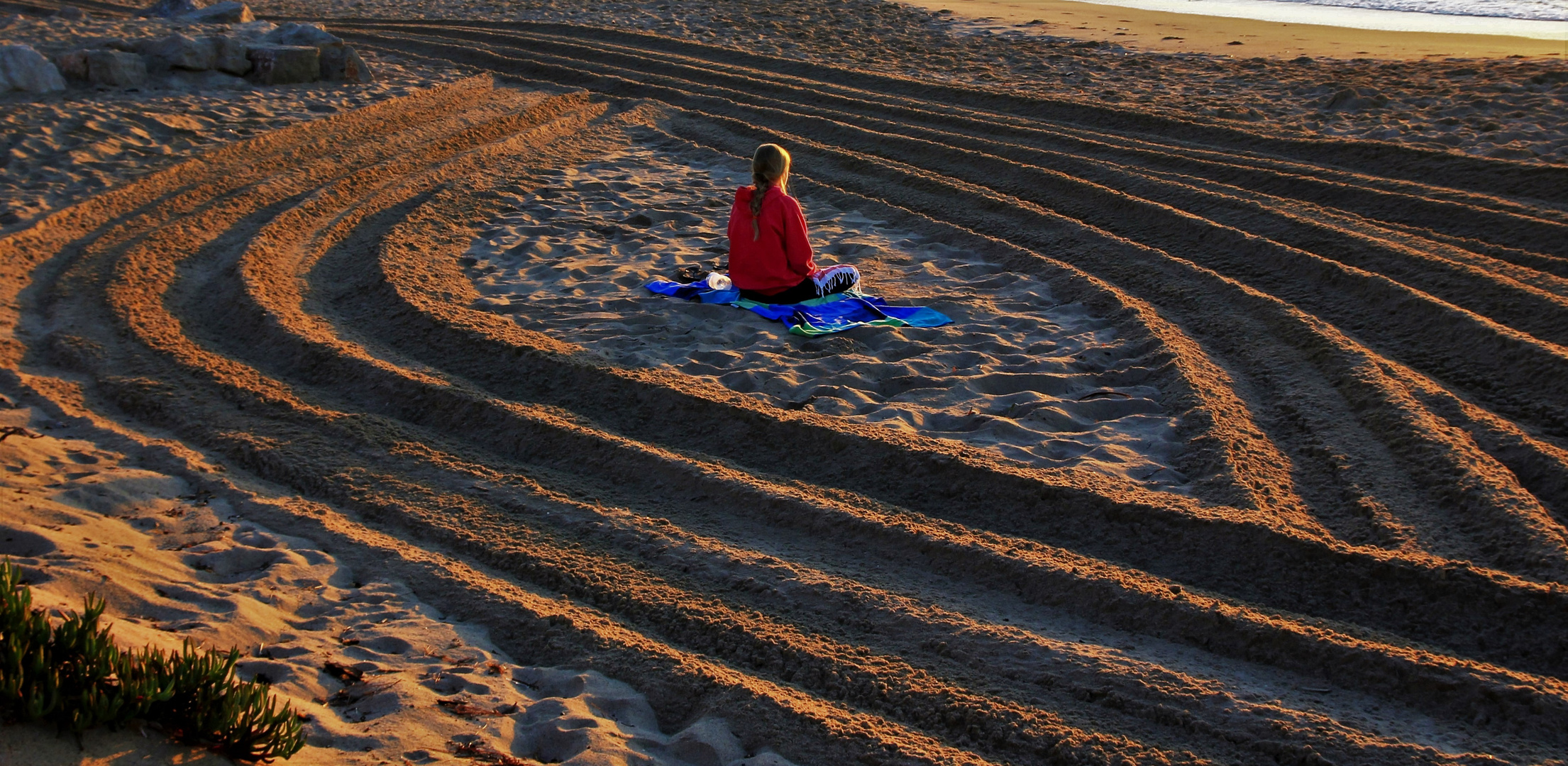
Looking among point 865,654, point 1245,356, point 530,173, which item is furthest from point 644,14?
point 865,654

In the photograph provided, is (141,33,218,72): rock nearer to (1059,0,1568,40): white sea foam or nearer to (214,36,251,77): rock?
(214,36,251,77): rock

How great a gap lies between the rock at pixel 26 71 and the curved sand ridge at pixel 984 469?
343cm

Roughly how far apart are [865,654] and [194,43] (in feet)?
39.0

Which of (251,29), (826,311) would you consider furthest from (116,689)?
(251,29)

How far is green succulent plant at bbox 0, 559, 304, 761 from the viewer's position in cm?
227

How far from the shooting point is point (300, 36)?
12.8 m

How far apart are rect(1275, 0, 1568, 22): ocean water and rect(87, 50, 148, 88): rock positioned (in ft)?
75.3

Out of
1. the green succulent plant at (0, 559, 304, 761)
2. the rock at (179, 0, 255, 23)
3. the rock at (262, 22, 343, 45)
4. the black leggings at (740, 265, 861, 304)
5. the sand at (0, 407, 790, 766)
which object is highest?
the rock at (179, 0, 255, 23)

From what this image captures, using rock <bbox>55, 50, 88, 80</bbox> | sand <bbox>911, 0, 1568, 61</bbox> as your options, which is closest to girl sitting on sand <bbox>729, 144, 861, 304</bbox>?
rock <bbox>55, 50, 88, 80</bbox>

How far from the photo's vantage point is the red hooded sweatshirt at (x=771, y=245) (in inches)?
253

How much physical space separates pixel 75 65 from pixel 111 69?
386 millimetres

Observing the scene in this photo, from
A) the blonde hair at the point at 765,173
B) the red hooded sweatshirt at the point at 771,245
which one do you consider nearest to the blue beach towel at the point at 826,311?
the red hooded sweatshirt at the point at 771,245

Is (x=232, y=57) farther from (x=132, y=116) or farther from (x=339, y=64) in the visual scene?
(x=132, y=116)

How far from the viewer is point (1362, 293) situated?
6.23m
